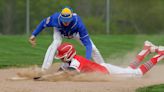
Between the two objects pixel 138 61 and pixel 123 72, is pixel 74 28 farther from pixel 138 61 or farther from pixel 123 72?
pixel 138 61

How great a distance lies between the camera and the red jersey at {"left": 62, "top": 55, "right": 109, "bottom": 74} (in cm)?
1129

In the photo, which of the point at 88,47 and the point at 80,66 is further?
the point at 88,47

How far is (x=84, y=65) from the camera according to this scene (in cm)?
1148

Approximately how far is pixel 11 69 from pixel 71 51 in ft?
9.57

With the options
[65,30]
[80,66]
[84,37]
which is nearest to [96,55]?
[84,37]

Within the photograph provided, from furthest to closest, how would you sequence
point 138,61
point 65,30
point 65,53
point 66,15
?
point 138,61
point 65,30
point 66,15
point 65,53

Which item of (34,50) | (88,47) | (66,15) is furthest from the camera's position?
(34,50)

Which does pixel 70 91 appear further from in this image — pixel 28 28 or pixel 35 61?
pixel 28 28

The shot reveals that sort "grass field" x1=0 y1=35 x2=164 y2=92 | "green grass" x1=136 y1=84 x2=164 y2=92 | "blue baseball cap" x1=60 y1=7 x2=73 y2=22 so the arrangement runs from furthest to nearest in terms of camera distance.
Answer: "grass field" x1=0 y1=35 x2=164 y2=92, "blue baseball cap" x1=60 y1=7 x2=73 y2=22, "green grass" x1=136 y1=84 x2=164 y2=92

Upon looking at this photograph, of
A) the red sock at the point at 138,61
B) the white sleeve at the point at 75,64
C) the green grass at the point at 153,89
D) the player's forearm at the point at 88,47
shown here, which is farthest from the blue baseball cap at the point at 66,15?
the green grass at the point at 153,89

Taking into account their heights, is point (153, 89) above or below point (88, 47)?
below

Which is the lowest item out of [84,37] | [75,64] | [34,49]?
[34,49]

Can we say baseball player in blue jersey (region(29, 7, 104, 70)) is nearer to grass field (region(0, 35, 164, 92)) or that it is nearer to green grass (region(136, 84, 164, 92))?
green grass (region(136, 84, 164, 92))

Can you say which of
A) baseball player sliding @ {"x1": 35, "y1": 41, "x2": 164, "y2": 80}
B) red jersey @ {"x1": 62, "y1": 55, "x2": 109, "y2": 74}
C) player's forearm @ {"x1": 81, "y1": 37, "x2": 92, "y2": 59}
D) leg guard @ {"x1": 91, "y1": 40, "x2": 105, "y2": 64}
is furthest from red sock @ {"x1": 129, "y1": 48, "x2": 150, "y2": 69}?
player's forearm @ {"x1": 81, "y1": 37, "x2": 92, "y2": 59}
